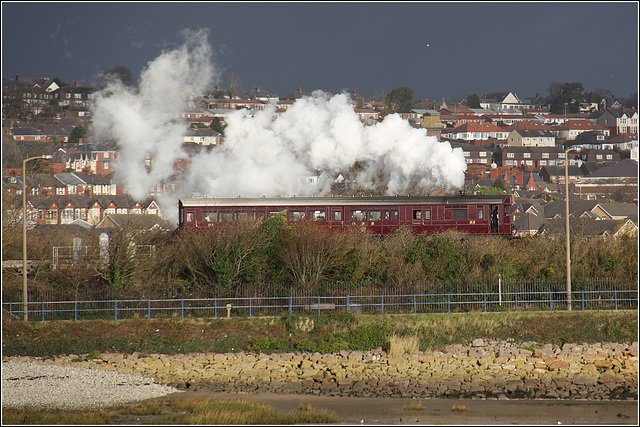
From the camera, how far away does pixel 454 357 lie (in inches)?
1046

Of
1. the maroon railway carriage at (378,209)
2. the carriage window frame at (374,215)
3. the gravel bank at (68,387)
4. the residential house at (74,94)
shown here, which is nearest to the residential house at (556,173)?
the maroon railway carriage at (378,209)

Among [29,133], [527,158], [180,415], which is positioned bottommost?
[180,415]

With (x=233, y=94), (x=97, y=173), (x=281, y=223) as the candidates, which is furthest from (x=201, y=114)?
(x=281, y=223)

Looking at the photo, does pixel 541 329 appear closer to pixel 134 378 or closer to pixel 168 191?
pixel 134 378

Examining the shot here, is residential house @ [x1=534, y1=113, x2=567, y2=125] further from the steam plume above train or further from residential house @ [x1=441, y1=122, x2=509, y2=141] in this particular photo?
the steam plume above train

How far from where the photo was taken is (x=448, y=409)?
2208cm

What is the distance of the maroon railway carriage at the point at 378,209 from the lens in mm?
36875

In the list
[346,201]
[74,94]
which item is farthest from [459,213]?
[74,94]

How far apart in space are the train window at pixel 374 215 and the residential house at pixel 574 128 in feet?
437

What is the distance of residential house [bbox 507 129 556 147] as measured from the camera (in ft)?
492

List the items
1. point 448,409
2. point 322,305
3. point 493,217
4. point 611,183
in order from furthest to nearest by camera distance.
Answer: point 611,183 < point 493,217 < point 322,305 < point 448,409

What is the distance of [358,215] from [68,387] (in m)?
17.9

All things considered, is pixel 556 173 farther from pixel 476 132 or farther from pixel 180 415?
pixel 180 415

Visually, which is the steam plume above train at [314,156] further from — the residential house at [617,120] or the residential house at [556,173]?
the residential house at [617,120]
